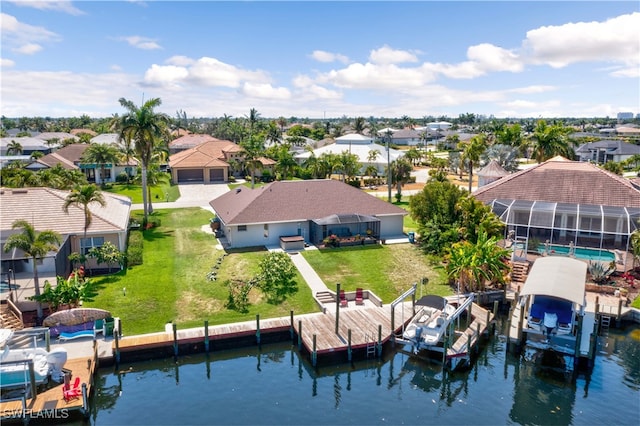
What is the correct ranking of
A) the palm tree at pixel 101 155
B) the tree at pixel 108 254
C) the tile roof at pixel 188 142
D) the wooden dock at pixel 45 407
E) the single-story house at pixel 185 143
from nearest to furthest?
the wooden dock at pixel 45 407 < the tree at pixel 108 254 < the palm tree at pixel 101 155 < the single-story house at pixel 185 143 < the tile roof at pixel 188 142

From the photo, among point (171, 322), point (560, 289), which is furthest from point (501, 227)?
point (171, 322)

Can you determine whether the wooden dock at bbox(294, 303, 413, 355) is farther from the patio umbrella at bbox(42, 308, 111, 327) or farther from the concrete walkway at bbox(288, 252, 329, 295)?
the patio umbrella at bbox(42, 308, 111, 327)

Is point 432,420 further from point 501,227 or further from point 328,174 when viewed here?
point 328,174

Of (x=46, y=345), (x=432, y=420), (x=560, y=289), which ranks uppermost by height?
(x=560, y=289)

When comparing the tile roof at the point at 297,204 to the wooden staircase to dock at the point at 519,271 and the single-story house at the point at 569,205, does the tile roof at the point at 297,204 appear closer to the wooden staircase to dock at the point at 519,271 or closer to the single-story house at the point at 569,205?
the single-story house at the point at 569,205

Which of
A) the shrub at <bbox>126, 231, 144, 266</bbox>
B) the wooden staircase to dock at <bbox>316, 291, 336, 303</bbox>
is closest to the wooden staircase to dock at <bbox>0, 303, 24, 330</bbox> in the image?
the shrub at <bbox>126, 231, 144, 266</bbox>

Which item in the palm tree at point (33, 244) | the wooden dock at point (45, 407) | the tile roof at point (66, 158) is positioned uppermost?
the tile roof at point (66, 158)

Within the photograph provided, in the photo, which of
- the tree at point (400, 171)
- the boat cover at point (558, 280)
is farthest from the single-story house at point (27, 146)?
the boat cover at point (558, 280)
